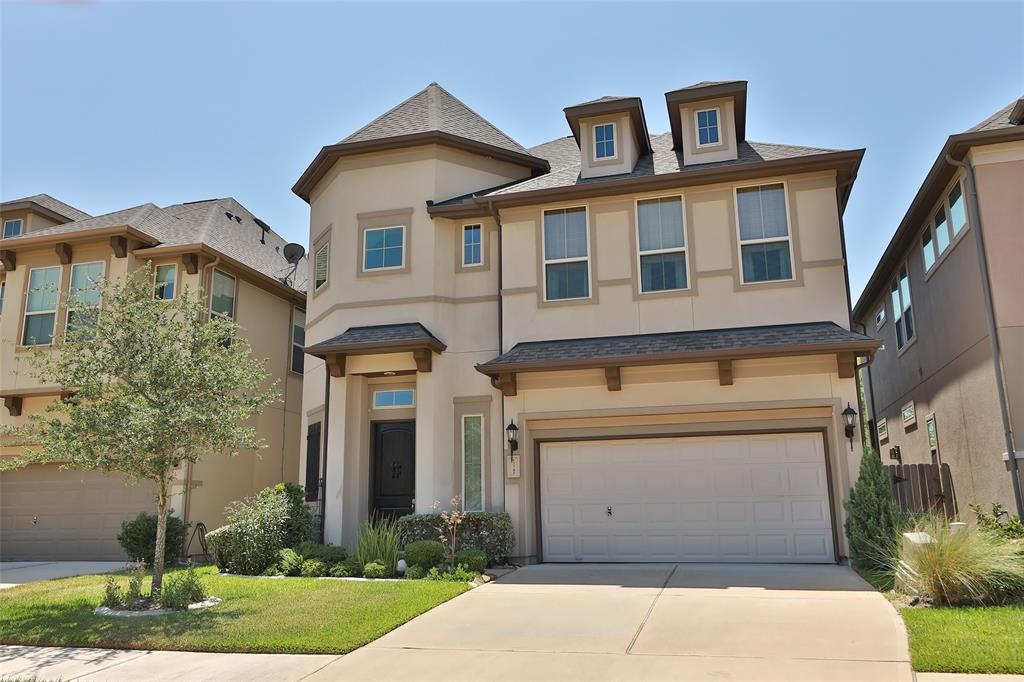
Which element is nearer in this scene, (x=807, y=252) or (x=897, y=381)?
(x=807, y=252)

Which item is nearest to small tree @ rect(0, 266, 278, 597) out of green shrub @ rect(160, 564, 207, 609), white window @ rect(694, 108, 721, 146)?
green shrub @ rect(160, 564, 207, 609)

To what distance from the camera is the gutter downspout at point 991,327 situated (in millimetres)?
11492

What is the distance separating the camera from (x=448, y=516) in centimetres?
1307

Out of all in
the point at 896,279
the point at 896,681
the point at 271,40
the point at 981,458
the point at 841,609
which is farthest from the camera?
the point at 896,279

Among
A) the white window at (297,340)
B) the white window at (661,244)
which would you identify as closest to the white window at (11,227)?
the white window at (297,340)

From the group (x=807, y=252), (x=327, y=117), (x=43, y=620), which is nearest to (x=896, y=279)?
(x=807, y=252)

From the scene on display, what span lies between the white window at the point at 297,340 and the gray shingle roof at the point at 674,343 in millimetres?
8020

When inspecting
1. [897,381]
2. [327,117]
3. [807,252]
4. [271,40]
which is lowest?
[897,381]

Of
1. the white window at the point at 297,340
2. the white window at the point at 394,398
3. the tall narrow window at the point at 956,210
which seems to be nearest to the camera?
the tall narrow window at the point at 956,210

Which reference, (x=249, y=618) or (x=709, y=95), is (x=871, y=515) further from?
(x=249, y=618)

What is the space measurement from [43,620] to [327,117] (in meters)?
11.7

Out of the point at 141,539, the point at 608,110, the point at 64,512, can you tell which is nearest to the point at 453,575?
the point at 141,539

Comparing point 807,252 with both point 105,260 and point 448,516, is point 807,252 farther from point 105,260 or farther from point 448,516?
point 105,260

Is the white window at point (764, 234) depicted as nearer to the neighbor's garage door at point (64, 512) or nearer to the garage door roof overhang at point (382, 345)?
the garage door roof overhang at point (382, 345)
